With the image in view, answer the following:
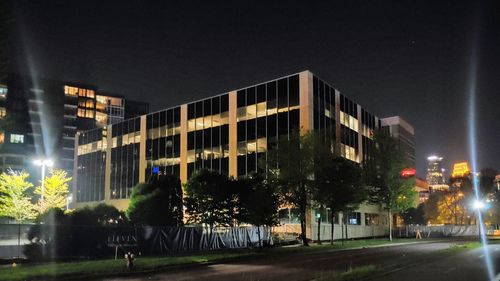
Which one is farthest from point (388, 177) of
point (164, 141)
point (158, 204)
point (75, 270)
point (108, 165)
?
point (75, 270)

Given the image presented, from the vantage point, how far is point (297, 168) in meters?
49.1

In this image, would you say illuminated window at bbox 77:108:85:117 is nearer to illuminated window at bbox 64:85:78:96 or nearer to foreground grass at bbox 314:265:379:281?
illuminated window at bbox 64:85:78:96

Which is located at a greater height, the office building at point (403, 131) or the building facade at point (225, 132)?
the office building at point (403, 131)

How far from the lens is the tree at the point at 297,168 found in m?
49.1

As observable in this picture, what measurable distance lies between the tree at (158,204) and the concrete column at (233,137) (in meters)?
14.2

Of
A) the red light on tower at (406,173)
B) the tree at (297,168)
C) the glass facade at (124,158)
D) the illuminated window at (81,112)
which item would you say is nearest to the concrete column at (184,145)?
the glass facade at (124,158)

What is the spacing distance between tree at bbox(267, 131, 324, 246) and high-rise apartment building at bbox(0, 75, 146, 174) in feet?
302

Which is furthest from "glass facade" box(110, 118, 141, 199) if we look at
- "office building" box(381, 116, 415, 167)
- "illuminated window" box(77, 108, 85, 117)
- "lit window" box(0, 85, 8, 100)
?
"illuminated window" box(77, 108, 85, 117)

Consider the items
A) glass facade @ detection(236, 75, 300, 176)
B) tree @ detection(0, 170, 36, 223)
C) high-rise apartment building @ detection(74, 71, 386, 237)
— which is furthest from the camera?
high-rise apartment building @ detection(74, 71, 386, 237)

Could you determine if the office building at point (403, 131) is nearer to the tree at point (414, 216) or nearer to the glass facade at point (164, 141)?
the tree at point (414, 216)

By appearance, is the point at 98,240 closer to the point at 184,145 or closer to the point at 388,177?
the point at 184,145

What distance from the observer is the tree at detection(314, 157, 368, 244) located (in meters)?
49.9

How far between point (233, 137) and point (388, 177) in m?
21.2

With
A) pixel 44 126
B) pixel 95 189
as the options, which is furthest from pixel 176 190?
pixel 44 126
